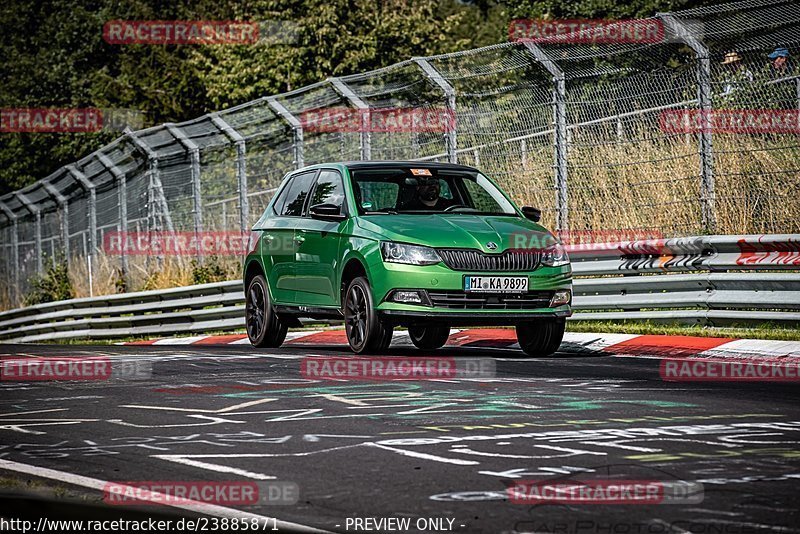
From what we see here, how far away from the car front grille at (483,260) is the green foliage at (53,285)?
796 inches

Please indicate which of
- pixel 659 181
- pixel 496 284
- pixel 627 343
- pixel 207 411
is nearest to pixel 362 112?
pixel 659 181

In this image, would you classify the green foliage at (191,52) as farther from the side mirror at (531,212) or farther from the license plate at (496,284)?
the license plate at (496,284)

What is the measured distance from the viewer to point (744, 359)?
40.2 feet

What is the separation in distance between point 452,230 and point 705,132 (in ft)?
12.4

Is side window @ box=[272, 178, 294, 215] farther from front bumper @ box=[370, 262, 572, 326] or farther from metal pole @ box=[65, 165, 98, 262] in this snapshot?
metal pole @ box=[65, 165, 98, 262]

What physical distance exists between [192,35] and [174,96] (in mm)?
2799

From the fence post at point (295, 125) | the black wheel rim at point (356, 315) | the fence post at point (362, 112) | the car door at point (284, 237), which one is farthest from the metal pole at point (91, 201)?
the black wheel rim at point (356, 315)

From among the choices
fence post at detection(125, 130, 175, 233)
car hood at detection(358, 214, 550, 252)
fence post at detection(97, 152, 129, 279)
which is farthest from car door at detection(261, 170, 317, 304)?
fence post at detection(97, 152, 129, 279)

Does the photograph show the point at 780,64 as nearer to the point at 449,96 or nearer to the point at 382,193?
the point at 449,96

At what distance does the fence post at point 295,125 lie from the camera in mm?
21266

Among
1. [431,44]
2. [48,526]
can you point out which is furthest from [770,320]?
[431,44]

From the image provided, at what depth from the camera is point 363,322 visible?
42.6 ft

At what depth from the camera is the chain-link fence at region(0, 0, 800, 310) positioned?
49.2 ft

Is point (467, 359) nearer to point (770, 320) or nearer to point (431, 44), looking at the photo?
point (770, 320)
